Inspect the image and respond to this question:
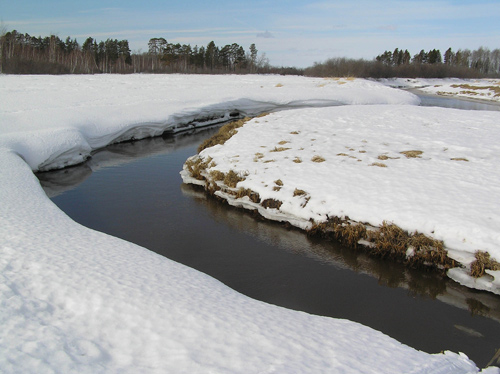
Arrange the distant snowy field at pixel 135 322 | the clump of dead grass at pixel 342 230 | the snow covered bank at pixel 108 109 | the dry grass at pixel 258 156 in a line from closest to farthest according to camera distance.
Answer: the distant snowy field at pixel 135 322 < the clump of dead grass at pixel 342 230 < the dry grass at pixel 258 156 < the snow covered bank at pixel 108 109

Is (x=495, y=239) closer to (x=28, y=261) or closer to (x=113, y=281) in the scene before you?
(x=113, y=281)

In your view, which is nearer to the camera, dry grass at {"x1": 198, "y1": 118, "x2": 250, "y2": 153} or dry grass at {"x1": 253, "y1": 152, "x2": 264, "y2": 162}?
dry grass at {"x1": 253, "y1": 152, "x2": 264, "y2": 162}

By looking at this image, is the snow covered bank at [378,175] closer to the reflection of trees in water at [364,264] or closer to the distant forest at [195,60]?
the reflection of trees in water at [364,264]

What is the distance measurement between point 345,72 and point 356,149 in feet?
131

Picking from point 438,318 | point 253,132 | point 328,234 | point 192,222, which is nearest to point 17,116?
point 253,132

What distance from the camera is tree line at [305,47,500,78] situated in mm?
48938

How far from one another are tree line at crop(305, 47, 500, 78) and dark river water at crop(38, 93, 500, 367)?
1664 inches

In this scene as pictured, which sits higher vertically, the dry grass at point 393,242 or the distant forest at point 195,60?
the distant forest at point 195,60

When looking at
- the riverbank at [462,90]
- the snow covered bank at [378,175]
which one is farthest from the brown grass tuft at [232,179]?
the riverbank at [462,90]

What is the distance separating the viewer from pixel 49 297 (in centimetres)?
362

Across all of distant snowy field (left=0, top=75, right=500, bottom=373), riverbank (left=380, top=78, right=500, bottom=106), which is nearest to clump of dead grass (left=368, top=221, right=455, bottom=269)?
distant snowy field (left=0, top=75, right=500, bottom=373)

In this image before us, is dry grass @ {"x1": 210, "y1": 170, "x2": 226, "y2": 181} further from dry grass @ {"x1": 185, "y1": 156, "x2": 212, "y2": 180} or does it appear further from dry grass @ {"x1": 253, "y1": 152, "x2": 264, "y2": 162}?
dry grass @ {"x1": 253, "y1": 152, "x2": 264, "y2": 162}

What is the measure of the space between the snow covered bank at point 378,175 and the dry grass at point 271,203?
0.8 inches

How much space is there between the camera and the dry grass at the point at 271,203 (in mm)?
7668
